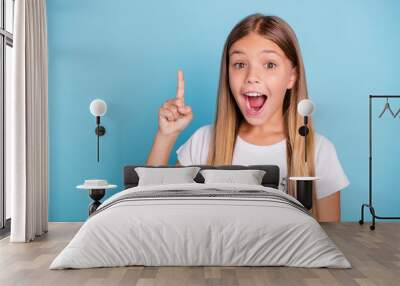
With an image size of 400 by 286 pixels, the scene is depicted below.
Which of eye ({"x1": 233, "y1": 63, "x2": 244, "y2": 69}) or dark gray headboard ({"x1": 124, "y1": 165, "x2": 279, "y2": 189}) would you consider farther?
eye ({"x1": 233, "y1": 63, "x2": 244, "y2": 69})

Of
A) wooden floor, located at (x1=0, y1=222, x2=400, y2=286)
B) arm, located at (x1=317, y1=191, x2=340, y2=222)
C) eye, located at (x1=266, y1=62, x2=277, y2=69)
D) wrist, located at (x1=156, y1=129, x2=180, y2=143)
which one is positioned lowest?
wooden floor, located at (x1=0, y1=222, x2=400, y2=286)

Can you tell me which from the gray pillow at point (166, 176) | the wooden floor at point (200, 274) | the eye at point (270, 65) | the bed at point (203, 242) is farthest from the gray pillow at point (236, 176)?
the bed at point (203, 242)

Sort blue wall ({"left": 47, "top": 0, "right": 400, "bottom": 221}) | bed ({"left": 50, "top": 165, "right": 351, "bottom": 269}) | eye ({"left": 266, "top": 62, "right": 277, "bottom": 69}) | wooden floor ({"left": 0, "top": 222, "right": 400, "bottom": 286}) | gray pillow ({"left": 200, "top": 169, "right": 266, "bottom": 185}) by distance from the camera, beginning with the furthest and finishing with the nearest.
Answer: blue wall ({"left": 47, "top": 0, "right": 400, "bottom": 221}), eye ({"left": 266, "top": 62, "right": 277, "bottom": 69}), gray pillow ({"left": 200, "top": 169, "right": 266, "bottom": 185}), bed ({"left": 50, "top": 165, "right": 351, "bottom": 269}), wooden floor ({"left": 0, "top": 222, "right": 400, "bottom": 286})

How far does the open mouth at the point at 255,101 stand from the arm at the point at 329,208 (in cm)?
126

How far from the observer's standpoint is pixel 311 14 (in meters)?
6.91

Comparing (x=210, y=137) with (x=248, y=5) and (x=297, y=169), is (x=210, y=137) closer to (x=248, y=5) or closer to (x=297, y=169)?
(x=297, y=169)

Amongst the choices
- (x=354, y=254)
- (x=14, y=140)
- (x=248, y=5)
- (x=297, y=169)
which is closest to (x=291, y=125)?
(x=297, y=169)

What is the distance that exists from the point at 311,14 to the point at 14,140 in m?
3.59

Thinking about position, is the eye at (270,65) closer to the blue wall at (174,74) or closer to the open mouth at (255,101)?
the open mouth at (255,101)

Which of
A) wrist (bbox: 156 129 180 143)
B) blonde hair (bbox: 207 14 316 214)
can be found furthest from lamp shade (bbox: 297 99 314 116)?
wrist (bbox: 156 129 180 143)

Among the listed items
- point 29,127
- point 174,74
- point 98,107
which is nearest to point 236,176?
point 174,74

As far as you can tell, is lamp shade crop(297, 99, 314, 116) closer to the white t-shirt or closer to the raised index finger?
the white t-shirt

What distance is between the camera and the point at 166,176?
6.20 meters

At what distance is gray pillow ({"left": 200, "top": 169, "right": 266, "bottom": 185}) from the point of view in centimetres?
612
